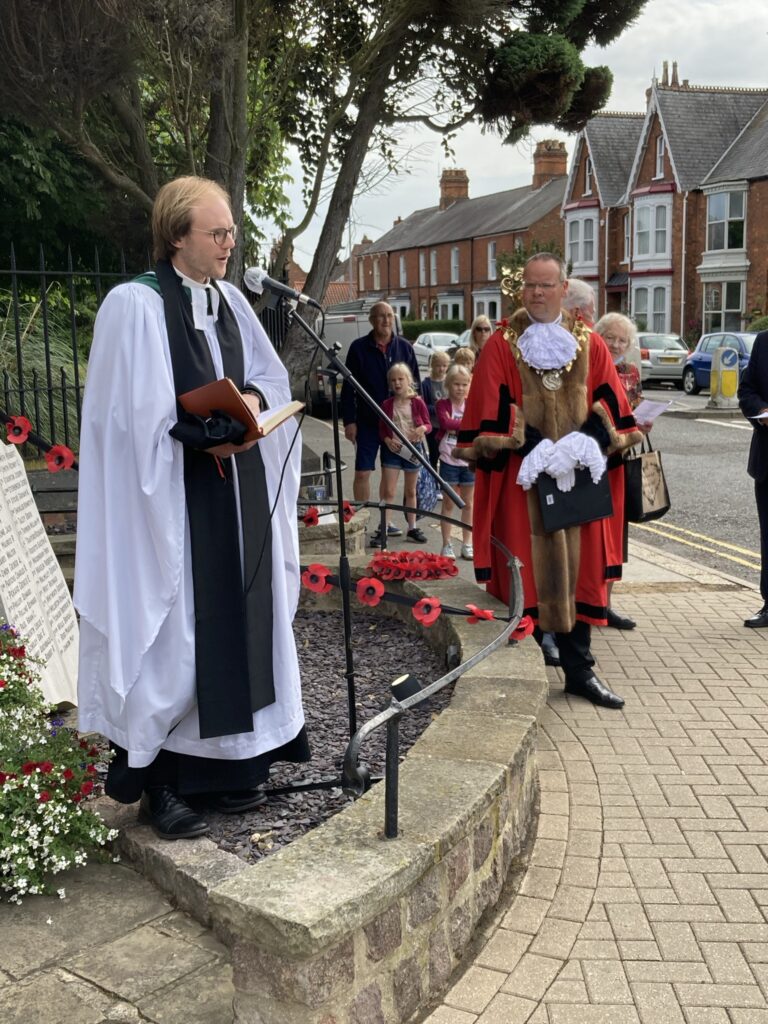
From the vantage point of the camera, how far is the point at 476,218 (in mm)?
59344

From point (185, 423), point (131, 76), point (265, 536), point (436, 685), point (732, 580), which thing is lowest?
point (732, 580)

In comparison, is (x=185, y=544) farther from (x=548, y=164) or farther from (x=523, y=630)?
(x=548, y=164)

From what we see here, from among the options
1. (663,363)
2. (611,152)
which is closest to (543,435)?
→ (663,363)

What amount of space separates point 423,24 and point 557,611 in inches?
274

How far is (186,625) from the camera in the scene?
3230 mm

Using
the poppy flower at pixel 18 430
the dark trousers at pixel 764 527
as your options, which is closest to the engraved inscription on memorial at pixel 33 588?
the poppy flower at pixel 18 430

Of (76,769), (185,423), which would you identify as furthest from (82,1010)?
(185,423)

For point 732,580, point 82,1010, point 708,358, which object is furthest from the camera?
point 708,358

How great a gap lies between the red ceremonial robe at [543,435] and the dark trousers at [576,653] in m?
0.08

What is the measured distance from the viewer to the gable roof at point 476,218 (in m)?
53.4

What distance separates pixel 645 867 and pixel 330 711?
162cm

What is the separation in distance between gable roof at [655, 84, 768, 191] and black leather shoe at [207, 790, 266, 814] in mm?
42262

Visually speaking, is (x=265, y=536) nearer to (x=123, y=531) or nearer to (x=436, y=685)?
(x=123, y=531)

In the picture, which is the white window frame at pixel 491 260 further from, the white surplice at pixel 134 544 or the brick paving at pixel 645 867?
the white surplice at pixel 134 544
